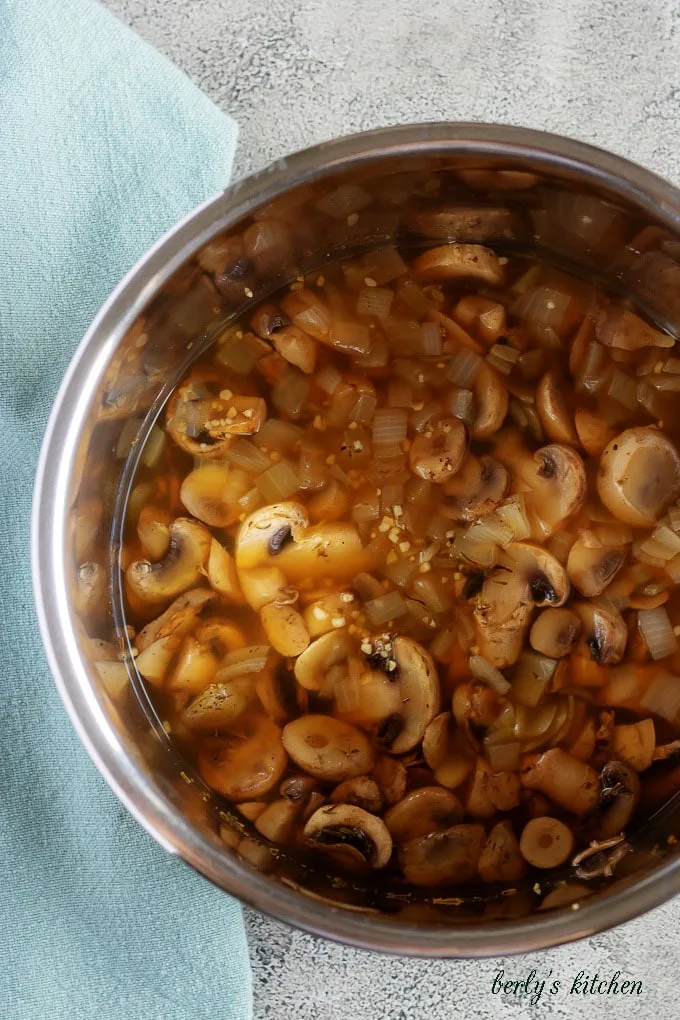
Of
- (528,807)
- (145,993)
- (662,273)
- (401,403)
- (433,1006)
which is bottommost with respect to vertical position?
(145,993)

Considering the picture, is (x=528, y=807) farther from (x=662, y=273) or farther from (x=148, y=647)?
(x=662, y=273)

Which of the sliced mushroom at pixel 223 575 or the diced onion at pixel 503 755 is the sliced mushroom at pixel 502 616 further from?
the sliced mushroom at pixel 223 575

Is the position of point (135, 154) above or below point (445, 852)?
above

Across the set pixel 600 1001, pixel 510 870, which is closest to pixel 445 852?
pixel 510 870

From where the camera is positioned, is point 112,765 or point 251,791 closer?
point 112,765

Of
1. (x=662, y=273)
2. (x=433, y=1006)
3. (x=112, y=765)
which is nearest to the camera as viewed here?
(x=112, y=765)

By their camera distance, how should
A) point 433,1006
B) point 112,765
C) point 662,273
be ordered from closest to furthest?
point 112,765 < point 662,273 < point 433,1006
